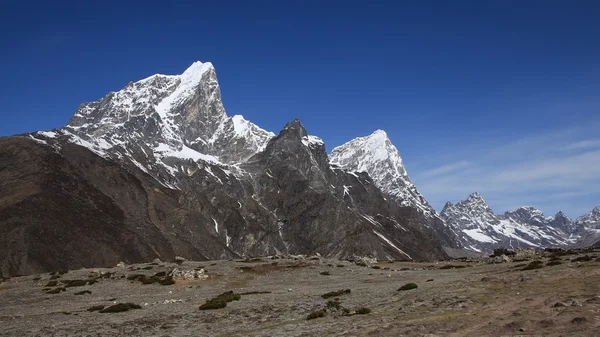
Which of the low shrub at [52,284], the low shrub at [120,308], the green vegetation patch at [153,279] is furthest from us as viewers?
the low shrub at [52,284]

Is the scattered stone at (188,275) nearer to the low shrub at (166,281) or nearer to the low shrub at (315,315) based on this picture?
the low shrub at (166,281)

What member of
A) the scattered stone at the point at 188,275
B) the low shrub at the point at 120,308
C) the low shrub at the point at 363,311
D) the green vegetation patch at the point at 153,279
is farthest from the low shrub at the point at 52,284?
the low shrub at the point at 363,311

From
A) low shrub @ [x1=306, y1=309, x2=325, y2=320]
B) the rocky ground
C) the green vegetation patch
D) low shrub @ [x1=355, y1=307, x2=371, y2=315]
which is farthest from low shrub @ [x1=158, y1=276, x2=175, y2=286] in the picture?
low shrub @ [x1=355, y1=307, x2=371, y2=315]

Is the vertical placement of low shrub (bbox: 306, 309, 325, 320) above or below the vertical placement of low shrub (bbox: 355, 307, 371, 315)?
below

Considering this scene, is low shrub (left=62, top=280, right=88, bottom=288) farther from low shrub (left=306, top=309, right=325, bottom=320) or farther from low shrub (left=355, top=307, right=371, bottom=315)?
low shrub (left=355, top=307, right=371, bottom=315)

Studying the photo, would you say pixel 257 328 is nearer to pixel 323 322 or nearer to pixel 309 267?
pixel 323 322

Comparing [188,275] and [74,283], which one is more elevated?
[188,275]

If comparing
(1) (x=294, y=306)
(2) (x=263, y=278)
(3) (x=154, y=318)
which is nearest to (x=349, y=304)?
(1) (x=294, y=306)

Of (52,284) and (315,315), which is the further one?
(52,284)

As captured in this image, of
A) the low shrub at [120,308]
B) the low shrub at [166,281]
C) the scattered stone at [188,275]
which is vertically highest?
the scattered stone at [188,275]

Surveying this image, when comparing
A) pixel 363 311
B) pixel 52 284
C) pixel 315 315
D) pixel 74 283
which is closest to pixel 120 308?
pixel 315 315

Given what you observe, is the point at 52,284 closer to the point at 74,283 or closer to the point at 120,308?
the point at 74,283

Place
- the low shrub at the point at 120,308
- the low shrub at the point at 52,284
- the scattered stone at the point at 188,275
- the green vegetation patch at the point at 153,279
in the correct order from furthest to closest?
the scattered stone at the point at 188,275 → the low shrub at the point at 52,284 → the green vegetation patch at the point at 153,279 → the low shrub at the point at 120,308

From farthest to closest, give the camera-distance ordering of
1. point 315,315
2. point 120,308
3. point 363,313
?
point 120,308 < point 315,315 < point 363,313
